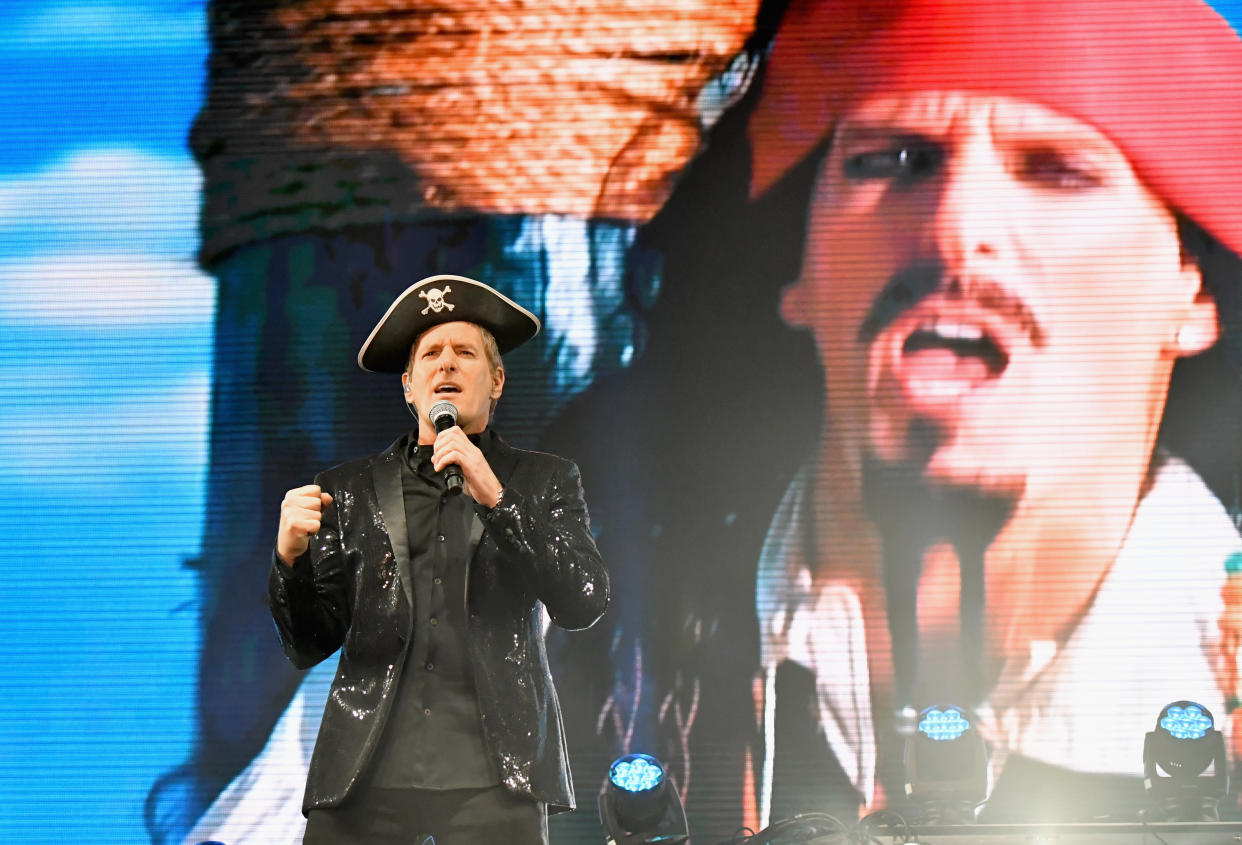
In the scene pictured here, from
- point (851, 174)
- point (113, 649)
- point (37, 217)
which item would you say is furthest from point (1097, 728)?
point (37, 217)

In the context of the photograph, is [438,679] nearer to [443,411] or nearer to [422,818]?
[422,818]

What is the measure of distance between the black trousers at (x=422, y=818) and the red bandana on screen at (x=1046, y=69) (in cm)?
285

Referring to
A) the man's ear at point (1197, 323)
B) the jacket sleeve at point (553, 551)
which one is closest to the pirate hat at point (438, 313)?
the jacket sleeve at point (553, 551)

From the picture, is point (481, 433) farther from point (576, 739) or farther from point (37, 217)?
point (37, 217)

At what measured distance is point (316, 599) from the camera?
1.84m

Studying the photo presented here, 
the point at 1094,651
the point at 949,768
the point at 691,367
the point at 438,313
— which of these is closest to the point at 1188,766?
the point at 949,768

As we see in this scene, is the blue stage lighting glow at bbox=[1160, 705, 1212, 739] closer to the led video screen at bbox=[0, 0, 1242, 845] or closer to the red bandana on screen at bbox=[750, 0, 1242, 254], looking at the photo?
the led video screen at bbox=[0, 0, 1242, 845]

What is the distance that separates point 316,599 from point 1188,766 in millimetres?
2330

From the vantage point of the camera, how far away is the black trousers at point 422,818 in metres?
1.68

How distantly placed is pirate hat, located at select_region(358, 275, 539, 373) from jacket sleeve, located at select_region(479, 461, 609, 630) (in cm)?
28

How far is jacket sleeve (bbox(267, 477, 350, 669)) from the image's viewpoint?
1781mm

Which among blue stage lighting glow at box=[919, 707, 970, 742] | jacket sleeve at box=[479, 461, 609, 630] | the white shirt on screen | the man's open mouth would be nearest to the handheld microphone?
jacket sleeve at box=[479, 461, 609, 630]

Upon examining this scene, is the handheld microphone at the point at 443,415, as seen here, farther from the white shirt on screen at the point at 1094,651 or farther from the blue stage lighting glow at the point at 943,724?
the white shirt on screen at the point at 1094,651

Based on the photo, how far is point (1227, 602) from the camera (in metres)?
3.97
